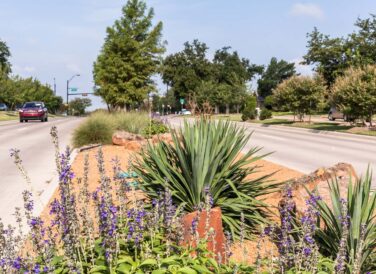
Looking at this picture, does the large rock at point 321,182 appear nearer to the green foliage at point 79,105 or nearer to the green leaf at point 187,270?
the green leaf at point 187,270

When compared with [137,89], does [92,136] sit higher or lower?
lower

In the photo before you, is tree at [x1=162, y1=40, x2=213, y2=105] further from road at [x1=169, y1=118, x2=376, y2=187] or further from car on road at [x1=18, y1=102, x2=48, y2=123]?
road at [x1=169, y1=118, x2=376, y2=187]

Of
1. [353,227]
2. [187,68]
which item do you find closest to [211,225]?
[353,227]

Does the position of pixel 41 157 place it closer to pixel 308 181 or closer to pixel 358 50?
pixel 308 181

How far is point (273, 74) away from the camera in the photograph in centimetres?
12106

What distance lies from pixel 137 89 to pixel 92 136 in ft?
90.2

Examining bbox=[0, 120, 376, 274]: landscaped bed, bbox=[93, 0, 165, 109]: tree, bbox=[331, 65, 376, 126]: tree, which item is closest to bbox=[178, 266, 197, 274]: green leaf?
bbox=[0, 120, 376, 274]: landscaped bed

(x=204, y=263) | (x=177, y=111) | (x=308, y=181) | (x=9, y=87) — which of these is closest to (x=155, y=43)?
(x=9, y=87)

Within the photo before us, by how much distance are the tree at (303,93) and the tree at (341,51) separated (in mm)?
9865

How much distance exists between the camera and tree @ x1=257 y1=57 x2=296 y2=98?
393ft

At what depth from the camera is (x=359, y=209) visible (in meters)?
4.34

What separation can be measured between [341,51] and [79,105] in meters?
95.0

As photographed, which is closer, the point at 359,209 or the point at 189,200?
the point at 359,209

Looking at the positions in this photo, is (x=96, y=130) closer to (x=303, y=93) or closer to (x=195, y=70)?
(x=303, y=93)
